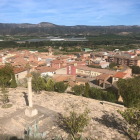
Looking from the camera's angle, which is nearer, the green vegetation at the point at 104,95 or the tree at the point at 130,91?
the tree at the point at 130,91

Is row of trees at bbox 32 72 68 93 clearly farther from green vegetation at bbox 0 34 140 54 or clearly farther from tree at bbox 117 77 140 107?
green vegetation at bbox 0 34 140 54

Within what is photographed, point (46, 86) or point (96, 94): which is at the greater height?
point (46, 86)

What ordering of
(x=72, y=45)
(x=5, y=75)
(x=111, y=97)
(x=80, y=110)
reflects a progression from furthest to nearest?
(x=72, y=45)
(x=5, y=75)
(x=111, y=97)
(x=80, y=110)

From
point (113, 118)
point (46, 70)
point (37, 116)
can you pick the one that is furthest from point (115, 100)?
point (46, 70)

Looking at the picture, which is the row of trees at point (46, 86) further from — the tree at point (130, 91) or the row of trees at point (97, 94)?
the tree at point (130, 91)

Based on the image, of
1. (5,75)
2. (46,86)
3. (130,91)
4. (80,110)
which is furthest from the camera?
(5,75)

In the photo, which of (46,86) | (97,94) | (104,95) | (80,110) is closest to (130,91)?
(104,95)

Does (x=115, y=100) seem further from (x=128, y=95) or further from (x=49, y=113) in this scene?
(x=49, y=113)

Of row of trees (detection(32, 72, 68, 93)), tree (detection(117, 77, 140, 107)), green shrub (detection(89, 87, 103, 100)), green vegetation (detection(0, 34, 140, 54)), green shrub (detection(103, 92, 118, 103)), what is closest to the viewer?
tree (detection(117, 77, 140, 107))

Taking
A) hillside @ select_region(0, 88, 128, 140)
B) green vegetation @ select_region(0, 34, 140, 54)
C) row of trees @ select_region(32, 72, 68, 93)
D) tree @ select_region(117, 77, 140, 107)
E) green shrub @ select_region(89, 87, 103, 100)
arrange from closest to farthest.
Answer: hillside @ select_region(0, 88, 128, 140)
tree @ select_region(117, 77, 140, 107)
green shrub @ select_region(89, 87, 103, 100)
row of trees @ select_region(32, 72, 68, 93)
green vegetation @ select_region(0, 34, 140, 54)

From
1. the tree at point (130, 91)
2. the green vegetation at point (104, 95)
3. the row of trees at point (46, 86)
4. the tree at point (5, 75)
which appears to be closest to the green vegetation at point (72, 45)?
the tree at point (5, 75)

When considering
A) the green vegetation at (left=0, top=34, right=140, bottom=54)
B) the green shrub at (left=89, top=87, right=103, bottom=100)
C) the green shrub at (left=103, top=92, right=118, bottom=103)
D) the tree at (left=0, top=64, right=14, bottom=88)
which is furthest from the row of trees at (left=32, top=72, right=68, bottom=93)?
the green vegetation at (left=0, top=34, right=140, bottom=54)

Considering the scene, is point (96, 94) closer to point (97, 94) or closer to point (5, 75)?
point (97, 94)

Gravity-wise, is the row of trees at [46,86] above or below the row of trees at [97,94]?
above
